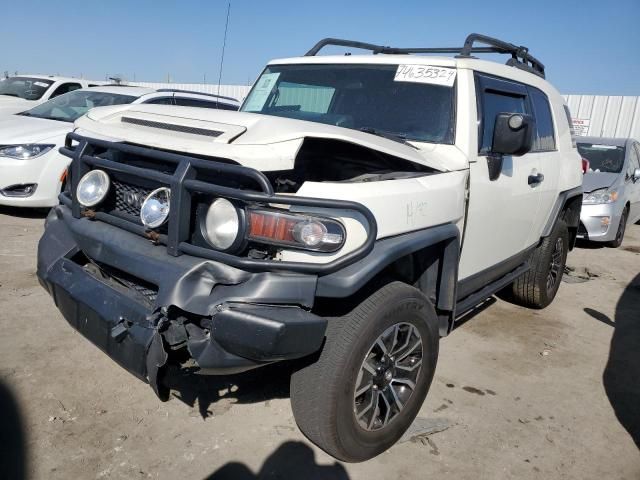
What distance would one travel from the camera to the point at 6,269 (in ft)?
15.6

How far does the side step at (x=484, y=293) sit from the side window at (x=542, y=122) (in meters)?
0.99

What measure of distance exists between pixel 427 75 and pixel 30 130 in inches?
208

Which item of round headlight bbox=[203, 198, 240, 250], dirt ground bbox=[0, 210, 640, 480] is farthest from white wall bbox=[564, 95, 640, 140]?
round headlight bbox=[203, 198, 240, 250]

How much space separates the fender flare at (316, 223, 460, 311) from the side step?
38 cm

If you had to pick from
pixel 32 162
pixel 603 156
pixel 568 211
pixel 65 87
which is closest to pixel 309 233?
pixel 568 211

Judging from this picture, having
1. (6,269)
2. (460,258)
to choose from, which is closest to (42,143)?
(6,269)

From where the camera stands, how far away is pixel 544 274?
4.78 meters

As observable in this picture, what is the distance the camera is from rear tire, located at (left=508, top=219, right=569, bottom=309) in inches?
186

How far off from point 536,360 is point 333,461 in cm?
208

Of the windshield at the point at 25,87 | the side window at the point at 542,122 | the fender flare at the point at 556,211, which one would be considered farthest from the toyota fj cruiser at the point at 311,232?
the windshield at the point at 25,87

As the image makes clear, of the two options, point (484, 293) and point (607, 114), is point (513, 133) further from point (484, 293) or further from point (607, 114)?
point (607, 114)

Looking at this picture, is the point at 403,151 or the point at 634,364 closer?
the point at 403,151

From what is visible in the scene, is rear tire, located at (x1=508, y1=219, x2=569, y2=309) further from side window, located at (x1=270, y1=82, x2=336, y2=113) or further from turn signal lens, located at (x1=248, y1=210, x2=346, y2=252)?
turn signal lens, located at (x1=248, y1=210, x2=346, y2=252)

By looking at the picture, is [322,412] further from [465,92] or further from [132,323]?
[465,92]
